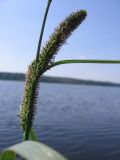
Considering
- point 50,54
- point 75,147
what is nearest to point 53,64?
point 50,54

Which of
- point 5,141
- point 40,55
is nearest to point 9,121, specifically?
point 5,141

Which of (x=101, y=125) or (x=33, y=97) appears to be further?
(x=101, y=125)

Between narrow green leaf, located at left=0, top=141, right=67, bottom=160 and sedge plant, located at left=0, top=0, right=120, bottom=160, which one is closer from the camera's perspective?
narrow green leaf, located at left=0, top=141, right=67, bottom=160

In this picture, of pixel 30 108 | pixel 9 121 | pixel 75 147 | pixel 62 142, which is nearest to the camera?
pixel 30 108

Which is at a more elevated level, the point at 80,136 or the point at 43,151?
the point at 43,151

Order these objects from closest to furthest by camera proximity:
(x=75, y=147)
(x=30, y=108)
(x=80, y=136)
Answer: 1. (x=30, y=108)
2. (x=75, y=147)
3. (x=80, y=136)

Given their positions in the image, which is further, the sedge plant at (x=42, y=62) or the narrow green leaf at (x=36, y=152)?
the sedge plant at (x=42, y=62)

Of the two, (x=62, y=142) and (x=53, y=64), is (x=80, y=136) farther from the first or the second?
(x=53, y=64)

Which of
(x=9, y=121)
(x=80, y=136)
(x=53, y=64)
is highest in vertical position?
(x=53, y=64)

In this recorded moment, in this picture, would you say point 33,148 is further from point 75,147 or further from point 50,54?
point 75,147

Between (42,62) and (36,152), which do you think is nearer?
(36,152)
